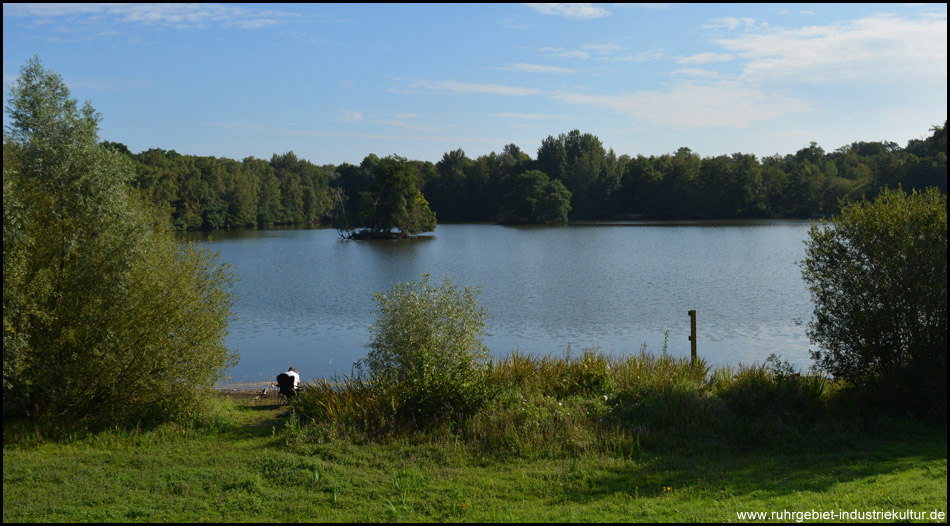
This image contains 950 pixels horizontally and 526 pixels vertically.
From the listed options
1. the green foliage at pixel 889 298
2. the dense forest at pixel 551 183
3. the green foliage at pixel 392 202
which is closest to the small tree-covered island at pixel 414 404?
the green foliage at pixel 889 298

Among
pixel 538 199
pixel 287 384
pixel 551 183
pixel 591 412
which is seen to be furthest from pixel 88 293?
pixel 551 183

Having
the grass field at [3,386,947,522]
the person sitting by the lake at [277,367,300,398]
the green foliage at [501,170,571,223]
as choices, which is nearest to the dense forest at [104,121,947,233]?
the green foliage at [501,170,571,223]

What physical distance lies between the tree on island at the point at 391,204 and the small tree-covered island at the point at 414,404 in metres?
66.2

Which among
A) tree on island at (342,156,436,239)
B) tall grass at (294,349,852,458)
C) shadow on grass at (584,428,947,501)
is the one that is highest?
tree on island at (342,156,436,239)

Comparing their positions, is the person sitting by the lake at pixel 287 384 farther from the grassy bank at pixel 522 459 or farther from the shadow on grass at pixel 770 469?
the shadow on grass at pixel 770 469

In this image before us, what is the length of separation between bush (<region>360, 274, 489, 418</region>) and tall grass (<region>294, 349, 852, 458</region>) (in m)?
0.22

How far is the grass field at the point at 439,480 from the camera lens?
280 inches

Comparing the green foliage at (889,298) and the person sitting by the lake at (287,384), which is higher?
the green foliage at (889,298)

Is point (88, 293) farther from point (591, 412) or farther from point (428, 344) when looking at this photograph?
point (591, 412)

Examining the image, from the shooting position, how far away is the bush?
35.6ft

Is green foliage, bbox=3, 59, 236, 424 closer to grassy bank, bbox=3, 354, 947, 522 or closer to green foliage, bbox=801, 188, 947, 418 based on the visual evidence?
grassy bank, bbox=3, 354, 947, 522

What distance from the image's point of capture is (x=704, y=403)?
36.0ft

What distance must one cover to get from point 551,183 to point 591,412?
353 ft

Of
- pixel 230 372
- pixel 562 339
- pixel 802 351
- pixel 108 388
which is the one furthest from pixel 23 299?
pixel 802 351
